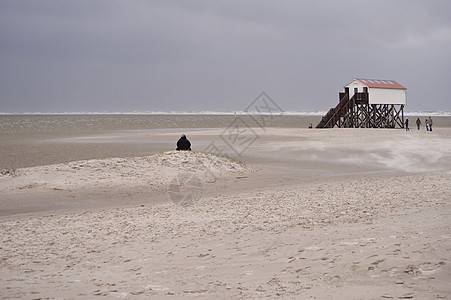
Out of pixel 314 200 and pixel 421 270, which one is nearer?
pixel 421 270

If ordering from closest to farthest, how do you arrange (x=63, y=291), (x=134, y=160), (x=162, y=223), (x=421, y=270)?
(x=421, y=270) < (x=63, y=291) < (x=162, y=223) < (x=134, y=160)

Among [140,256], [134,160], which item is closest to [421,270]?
[140,256]

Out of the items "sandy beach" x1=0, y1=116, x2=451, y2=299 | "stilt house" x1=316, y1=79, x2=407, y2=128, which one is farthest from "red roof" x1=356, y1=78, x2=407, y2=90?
"sandy beach" x1=0, y1=116, x2=451, y2=299

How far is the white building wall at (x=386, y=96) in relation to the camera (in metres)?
48.4

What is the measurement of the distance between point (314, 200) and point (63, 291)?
21.6ft

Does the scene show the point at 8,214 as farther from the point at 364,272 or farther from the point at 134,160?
the point at 364,272

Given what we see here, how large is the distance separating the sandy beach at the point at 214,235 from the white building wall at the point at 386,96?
35.0 metres

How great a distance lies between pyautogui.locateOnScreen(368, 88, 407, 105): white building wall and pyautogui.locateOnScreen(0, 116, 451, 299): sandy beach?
35.0 meters

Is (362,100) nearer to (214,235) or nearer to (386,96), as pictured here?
(386,96)

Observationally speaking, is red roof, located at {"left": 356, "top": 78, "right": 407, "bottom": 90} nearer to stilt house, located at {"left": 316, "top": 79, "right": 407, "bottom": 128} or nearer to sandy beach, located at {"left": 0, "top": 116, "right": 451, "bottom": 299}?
stilt house, located at {"left": 316, "top": 79, "right": 407, "bottom": 128}

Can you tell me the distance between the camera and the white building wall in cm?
4844

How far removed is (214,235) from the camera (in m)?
7.89

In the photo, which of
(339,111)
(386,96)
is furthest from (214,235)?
(386,96)

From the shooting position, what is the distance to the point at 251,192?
43.3 feet
